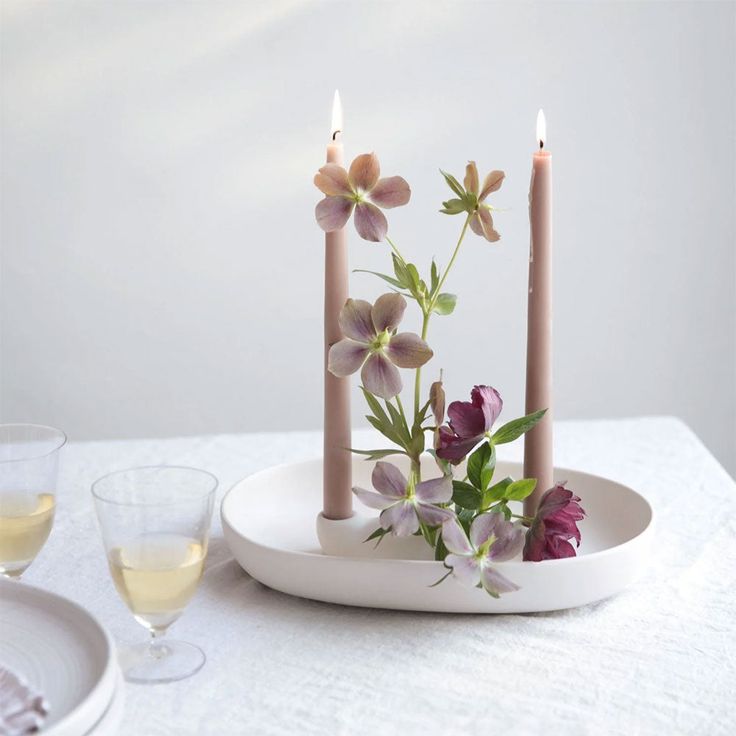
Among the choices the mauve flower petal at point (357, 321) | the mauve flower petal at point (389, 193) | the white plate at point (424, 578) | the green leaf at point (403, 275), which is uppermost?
the mauve flower petal at point (389, 193)

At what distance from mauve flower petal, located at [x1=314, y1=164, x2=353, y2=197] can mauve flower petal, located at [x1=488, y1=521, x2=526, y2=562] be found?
29cm

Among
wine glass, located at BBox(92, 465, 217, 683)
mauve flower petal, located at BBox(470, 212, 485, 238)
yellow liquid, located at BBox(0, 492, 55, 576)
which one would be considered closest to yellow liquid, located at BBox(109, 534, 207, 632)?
wine glass, located at BBox(92, 465, 217, 683)

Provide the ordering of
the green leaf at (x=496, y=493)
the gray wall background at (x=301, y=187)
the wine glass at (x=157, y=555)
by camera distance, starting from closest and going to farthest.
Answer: the wine glass at (x=157, y=555)
the green leaf at (x=496, y=493)
the gray wall background at (x=301, y=187)

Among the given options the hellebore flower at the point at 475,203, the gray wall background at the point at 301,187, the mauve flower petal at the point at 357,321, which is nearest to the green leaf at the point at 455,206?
the hellebore flower at the point at 475,203

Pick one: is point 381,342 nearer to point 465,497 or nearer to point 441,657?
point 465,497

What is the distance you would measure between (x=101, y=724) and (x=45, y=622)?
0.15 m

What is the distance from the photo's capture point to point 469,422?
0.86 m

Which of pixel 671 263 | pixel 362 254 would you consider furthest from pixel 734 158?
pixel 362 254

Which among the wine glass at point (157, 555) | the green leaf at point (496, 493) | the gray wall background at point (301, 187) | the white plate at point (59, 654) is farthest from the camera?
the gray wall background at point (301, 187)

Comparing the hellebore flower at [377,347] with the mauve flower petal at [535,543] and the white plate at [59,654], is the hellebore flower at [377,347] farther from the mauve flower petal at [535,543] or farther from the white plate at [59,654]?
the white plate at [59,654]

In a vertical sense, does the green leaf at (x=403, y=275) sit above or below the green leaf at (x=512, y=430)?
above

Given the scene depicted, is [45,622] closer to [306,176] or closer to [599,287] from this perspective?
[306,176]

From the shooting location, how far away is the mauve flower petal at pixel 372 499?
812 mm

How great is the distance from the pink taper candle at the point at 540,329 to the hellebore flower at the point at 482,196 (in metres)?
0.04
